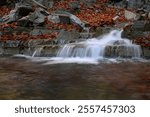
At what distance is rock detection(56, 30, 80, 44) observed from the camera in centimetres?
1334

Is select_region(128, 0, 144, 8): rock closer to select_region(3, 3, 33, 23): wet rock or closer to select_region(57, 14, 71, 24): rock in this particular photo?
select_region(57, 14, 71, 24): rock

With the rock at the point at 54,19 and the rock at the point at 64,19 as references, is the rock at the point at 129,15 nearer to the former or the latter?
the rock at the point at 64,19

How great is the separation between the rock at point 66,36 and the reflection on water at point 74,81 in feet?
9.06

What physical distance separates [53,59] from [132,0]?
9.89 meters

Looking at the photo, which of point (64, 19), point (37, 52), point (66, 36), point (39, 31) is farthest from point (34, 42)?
point (64, 19)

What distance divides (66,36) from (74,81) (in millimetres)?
5960

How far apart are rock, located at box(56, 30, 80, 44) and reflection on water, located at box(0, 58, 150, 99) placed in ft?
9.06

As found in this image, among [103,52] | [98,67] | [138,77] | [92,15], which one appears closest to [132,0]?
[92,15]

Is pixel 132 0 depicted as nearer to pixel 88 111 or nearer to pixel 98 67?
pixel 98 67

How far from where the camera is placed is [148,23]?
44.2 feet

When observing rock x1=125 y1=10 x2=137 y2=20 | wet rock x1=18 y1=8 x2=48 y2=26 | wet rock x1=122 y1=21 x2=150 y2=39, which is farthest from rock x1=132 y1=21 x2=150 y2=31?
wet rock x1=18 y1=8 x2=48 y2=26

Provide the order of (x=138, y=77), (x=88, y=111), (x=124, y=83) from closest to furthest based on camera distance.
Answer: (x=88, y=111), (x=124, y=83), (x=138, y=77)

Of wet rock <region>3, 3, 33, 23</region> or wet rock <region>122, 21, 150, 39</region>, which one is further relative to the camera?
wet rock <region>3, 3, 33, 23</region>

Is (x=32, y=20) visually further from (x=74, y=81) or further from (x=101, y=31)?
(x=74, y=81)
